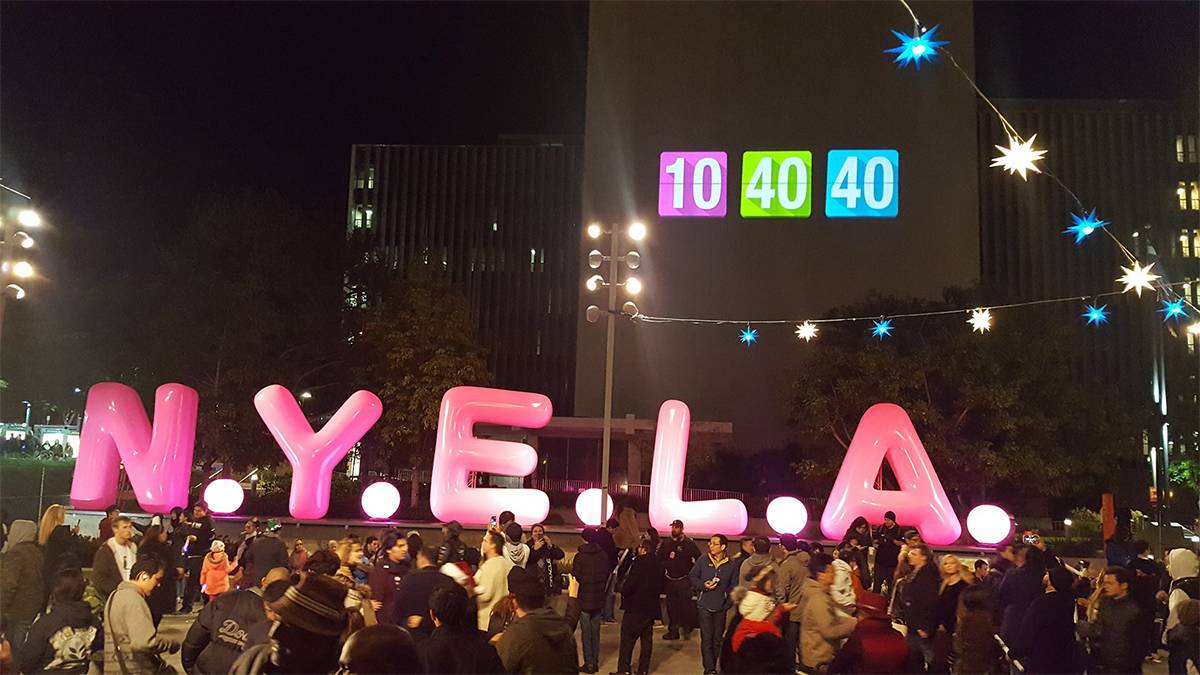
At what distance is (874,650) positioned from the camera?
5.01 m

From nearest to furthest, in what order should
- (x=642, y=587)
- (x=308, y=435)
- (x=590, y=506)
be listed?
1. (x=642, y=587)
2. (x=590, y=506)
3. (x=308, y=435)

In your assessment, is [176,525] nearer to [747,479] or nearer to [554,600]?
[554,600]

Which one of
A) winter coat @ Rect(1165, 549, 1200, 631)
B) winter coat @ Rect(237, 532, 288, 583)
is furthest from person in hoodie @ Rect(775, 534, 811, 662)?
winter coat @ Rect(237, 532, 288, 583)

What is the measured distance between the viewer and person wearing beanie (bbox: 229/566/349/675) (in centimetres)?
407

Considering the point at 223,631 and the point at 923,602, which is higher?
the point at 223,631

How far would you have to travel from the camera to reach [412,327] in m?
28.2

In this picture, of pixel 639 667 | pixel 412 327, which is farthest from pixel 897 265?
pixel 639 667

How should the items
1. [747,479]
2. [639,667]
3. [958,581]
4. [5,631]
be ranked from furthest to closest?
[747,479] → [639,667] → [958,581] → [5,631]

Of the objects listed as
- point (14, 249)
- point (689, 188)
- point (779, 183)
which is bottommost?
point (14, 249)

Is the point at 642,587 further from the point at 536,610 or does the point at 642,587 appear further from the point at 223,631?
the point at 223,631

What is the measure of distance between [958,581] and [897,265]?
1132 inches

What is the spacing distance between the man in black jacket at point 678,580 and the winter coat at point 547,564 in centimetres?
166

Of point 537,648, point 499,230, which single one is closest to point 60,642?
point 537,648

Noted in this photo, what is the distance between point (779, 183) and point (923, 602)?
28961 millimetres
